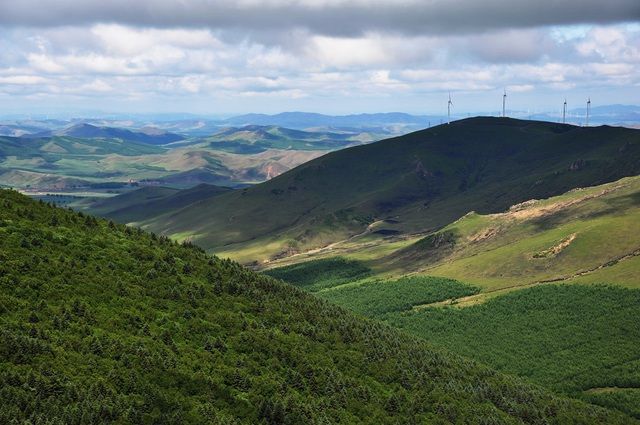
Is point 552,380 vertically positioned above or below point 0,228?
below

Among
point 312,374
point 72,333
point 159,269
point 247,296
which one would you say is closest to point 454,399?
point 312,374

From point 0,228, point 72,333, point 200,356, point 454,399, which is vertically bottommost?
point 454,399

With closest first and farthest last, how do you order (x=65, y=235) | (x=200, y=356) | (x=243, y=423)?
(x=243, y=423) < (x=200, y=356) < (x=65, y=235)

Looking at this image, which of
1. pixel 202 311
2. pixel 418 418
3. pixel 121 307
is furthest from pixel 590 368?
pixel 121 307

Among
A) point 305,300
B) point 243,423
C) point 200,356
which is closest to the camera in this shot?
point 243,423

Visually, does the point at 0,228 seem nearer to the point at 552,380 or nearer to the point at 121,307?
the point at 121,307

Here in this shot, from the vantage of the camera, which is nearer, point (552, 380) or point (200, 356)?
point (200, 356)
